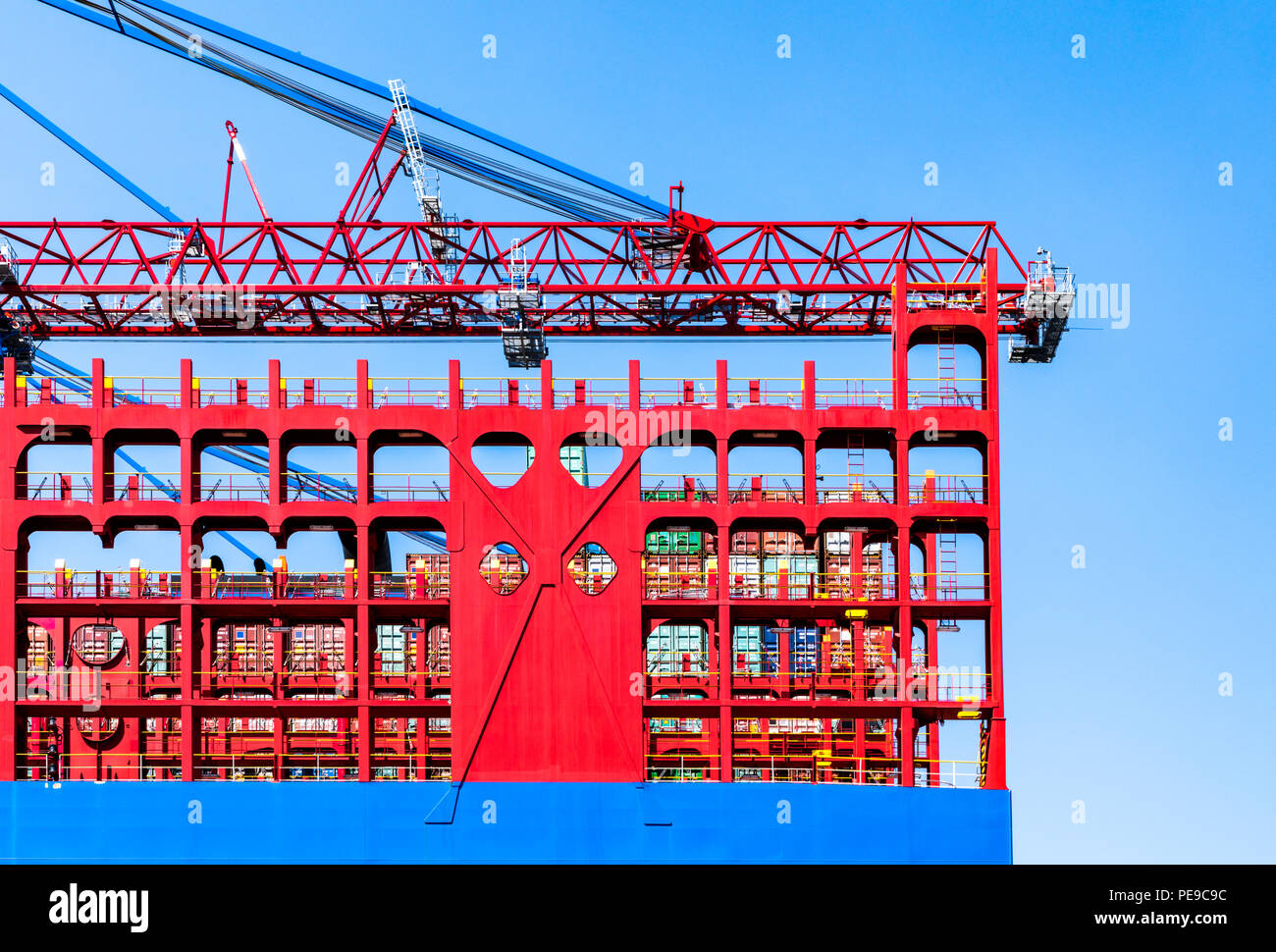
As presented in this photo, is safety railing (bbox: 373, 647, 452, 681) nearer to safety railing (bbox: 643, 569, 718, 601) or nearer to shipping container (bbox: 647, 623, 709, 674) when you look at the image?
safety railing (bbox: 643, 569, 718, 601)

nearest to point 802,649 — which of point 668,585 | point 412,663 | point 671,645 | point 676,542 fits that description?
point 671,645

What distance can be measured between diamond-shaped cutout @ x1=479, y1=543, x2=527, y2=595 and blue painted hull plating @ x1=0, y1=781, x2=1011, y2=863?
6.06 m

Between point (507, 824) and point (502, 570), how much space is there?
25.9 ft

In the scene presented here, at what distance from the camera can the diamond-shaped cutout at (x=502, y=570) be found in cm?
4694

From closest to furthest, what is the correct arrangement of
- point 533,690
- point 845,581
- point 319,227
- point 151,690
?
point 533,690
point 319,227
point 151,690
point 845,581

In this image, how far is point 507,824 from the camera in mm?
43719

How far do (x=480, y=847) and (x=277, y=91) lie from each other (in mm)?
25395

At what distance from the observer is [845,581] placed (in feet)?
198

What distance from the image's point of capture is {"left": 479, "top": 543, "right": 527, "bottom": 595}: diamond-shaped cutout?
154 feet

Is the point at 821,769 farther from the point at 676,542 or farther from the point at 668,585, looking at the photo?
the point at 676,542

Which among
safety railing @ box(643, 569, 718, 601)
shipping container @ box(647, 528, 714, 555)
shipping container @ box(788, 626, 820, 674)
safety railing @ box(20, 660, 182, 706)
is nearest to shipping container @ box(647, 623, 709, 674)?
shipping container @ box(647, 528, 714, 555)

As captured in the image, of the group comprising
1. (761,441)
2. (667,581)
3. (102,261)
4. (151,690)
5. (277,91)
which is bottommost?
(151,690)
